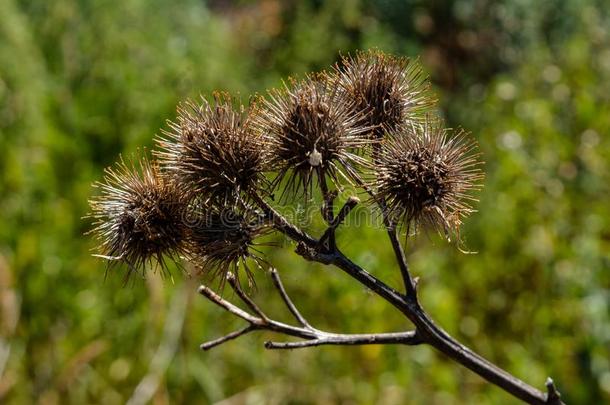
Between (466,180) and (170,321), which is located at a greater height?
(170,321)

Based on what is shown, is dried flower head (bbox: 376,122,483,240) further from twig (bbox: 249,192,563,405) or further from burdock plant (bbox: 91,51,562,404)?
twig (bbox: 249,192,563,405)

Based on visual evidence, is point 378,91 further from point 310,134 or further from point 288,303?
point 288,303

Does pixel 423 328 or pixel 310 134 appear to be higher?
pixel 310 134

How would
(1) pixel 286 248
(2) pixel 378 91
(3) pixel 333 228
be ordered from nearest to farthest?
1. (3) pixel 333 228
2. (2) pixel 378 91
3. (1) pixel 286 248

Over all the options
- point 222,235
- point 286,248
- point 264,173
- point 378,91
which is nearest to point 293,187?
point 264,173

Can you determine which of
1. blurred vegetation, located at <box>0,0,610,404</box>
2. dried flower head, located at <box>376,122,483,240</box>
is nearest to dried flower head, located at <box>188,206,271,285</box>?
dried flower head, located at <box>376,122,483,240</box>

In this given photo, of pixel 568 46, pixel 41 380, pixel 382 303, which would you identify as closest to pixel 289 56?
pixel 568 46

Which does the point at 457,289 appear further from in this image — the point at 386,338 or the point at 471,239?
Result: the point at 386,338
